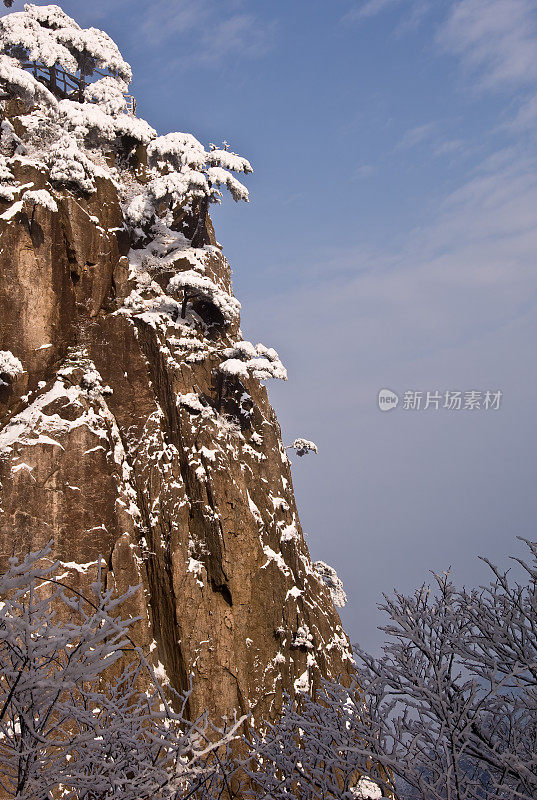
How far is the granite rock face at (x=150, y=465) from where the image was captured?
1822 cm

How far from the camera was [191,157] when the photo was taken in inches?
872

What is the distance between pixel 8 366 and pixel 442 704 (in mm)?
17348

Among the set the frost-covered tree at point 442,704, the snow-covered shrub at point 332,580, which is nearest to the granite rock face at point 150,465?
the snow-covered shrub at point 332,580

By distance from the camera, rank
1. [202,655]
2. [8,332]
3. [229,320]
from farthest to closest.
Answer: [229,320] < [8,332] < [202,655]

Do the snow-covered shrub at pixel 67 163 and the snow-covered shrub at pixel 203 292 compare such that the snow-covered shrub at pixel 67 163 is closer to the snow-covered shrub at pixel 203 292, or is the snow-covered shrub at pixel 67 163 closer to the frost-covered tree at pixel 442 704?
the snow-covered shrub at pixel 203 292

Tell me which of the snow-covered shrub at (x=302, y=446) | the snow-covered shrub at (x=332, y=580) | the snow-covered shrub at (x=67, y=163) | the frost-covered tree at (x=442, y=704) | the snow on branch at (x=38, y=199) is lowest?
the frost-covered tree at (x=442, y=704)

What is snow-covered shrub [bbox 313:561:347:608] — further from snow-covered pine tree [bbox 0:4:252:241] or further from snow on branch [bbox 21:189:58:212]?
snow on branch [bbox 21:189:58:212]

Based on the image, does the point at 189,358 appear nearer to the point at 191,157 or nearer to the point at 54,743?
the point at 191,157

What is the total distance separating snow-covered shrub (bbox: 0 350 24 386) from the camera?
62.2 feet

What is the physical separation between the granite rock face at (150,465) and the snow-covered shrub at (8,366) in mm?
366

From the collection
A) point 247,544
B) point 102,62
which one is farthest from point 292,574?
point 102,62

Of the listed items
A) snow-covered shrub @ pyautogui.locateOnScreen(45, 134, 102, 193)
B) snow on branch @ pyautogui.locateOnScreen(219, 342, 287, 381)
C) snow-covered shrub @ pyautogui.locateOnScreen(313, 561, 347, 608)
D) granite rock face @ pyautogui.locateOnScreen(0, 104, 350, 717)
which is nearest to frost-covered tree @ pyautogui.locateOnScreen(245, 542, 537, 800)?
granite rock face @ pyautogui.locateOnScreen(0, 104, 350, 717)

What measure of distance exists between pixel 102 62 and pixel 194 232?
33.0 feet

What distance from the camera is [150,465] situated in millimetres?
20188
